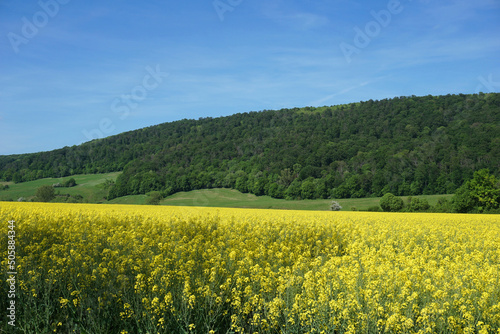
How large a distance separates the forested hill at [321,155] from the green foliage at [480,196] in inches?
745

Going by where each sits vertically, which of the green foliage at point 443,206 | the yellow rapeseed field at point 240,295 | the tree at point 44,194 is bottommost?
the green foliage at point 443,206

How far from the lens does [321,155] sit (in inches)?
3996

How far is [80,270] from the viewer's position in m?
8.11

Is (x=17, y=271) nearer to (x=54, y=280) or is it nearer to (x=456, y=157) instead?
(x=54, y=280)

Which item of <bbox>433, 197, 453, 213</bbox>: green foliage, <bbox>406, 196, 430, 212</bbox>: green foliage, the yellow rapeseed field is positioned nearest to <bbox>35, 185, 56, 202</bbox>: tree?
the yellow rapeseed field

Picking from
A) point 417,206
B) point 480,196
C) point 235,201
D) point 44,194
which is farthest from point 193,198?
point 480,196

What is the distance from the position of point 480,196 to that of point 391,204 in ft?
45.3

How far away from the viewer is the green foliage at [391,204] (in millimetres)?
63969

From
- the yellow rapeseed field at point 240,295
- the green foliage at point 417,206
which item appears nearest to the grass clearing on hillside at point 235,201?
the green foliage at point 417,206

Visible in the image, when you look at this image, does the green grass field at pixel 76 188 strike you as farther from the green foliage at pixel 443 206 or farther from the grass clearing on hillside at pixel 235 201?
the green foliage at pixel 443 206

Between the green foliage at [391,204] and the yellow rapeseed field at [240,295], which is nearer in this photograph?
the yellow rapeseed field at [240,295]

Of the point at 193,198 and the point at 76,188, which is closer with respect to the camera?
the point at 76,188

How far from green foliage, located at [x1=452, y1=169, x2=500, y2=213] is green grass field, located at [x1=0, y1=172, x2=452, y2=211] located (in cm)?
899

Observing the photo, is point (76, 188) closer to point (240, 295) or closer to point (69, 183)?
point (69, 183)
